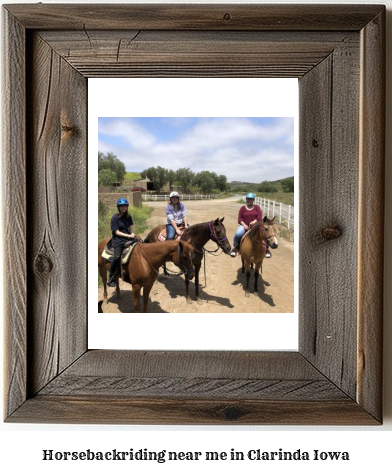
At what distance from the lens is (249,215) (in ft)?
3.01

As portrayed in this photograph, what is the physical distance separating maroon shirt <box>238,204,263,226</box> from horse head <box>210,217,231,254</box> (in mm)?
38

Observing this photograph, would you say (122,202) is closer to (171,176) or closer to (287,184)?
(171,176)

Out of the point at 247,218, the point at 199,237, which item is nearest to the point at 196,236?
the point at 199,237

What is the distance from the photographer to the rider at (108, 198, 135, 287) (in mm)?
904

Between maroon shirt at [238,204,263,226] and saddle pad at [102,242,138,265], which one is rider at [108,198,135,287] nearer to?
saddle pad at [102,242,138,265]

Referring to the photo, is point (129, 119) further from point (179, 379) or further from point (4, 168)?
point (179, 379)

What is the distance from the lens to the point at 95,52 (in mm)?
889

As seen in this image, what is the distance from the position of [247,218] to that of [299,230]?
0.34ft

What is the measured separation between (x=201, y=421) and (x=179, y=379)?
0.29 feet

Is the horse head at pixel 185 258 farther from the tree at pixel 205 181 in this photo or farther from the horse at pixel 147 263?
the tree at pixel 205 181

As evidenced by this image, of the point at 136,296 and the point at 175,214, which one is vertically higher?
the point at 175,214

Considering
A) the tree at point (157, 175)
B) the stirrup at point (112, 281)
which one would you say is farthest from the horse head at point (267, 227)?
the stirrup at point (112, 281)

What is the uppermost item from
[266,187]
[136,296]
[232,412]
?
[266,187]

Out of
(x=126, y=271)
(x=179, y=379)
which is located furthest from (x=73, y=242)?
(x=179, y=379)
